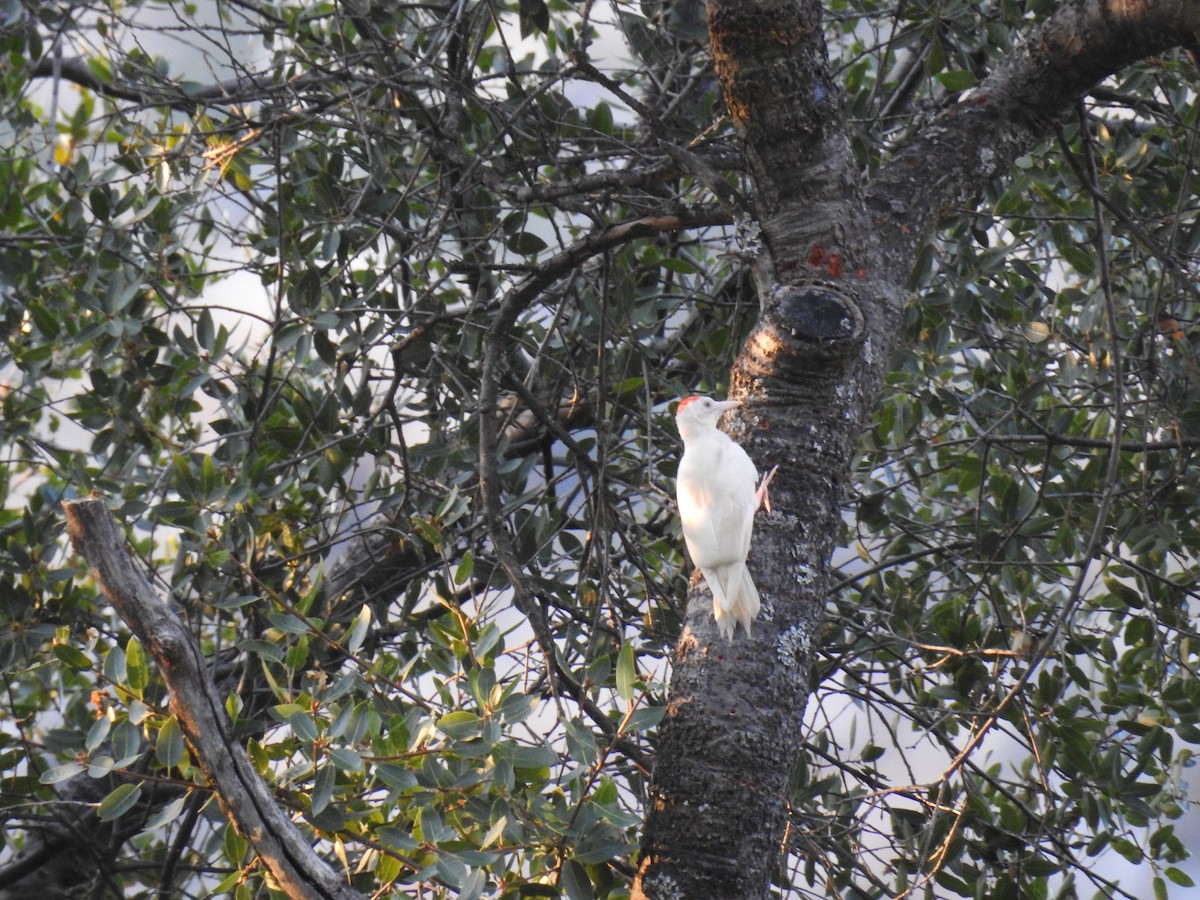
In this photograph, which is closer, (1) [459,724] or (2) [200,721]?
(2) [200,721]

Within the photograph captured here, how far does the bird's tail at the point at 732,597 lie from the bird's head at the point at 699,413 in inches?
21.0

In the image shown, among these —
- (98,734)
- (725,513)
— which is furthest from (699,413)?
(98,734)

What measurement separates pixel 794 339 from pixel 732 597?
42cm

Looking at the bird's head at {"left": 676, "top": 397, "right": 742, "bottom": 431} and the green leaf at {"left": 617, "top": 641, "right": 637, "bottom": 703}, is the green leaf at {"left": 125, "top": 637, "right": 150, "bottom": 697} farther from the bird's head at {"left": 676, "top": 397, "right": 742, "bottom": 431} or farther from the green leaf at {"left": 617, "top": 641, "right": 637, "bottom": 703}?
the bird's head at {"left": 676, "top": 397, "right": 742, "bottom": 431}

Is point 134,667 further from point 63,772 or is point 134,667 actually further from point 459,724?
point 459,724

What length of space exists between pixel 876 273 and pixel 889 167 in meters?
0.31

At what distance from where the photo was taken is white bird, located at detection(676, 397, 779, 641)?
1.72 m

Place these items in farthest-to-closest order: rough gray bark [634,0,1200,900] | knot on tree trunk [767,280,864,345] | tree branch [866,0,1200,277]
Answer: tree branch [866,0,1200,277], knot on tree trunk [767,280,864,345], rough gray bark [634,0,1200,900]

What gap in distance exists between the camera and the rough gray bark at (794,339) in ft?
5.20

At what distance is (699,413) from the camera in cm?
235

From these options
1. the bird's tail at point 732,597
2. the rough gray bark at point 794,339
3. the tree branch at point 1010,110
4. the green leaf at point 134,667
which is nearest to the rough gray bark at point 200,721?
the green leaf at point 134,667

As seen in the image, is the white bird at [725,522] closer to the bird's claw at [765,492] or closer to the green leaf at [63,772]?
the bird's claw at [765,492]

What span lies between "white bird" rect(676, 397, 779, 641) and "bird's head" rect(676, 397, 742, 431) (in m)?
0.25

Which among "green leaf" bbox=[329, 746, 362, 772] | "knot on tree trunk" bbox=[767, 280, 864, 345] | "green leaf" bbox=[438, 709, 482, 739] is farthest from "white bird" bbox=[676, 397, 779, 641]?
"green leaf" bbox=[329, 746, 362, 772]
